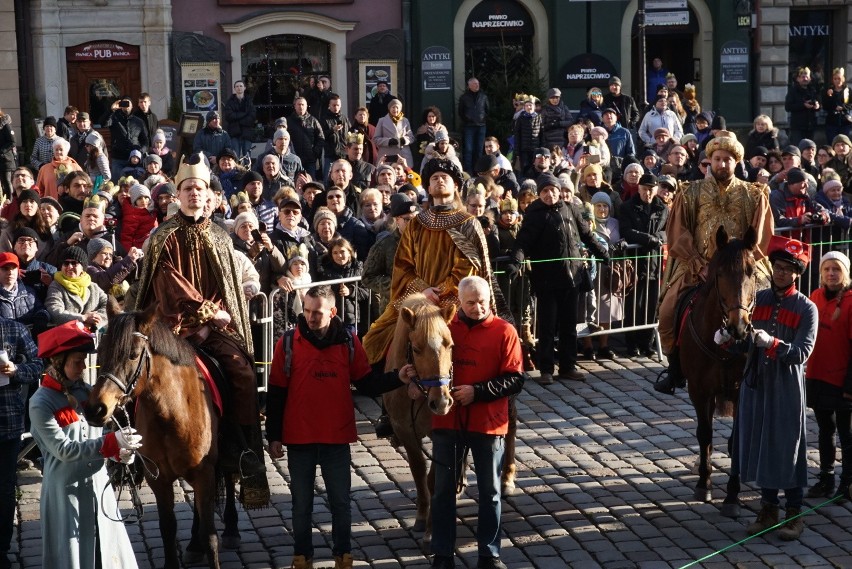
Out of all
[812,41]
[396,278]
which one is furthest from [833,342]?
[812,41]

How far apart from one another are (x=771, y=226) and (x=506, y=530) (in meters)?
3.46

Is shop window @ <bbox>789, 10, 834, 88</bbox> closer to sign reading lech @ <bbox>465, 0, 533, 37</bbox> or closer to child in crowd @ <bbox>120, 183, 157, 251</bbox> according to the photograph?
sign reading lech @ <bbox>465, 0, 533, 37</bbox>

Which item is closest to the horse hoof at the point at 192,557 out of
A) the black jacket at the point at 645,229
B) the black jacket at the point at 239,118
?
the black jacket at the point at 645,229

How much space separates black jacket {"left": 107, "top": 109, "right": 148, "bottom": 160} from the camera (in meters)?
22.1

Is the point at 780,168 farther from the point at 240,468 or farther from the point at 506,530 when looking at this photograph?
the point at 240,468

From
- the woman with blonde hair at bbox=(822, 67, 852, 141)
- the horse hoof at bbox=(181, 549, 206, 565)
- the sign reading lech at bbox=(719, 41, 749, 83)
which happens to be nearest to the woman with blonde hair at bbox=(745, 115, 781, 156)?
the woman with blonde hair at bbox=(822, 67, 852, 141)

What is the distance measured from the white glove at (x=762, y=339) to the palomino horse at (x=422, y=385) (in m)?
1.86

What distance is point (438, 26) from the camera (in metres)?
28.7

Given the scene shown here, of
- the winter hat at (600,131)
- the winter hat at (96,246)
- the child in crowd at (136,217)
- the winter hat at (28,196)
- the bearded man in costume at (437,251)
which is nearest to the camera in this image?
the bearded man in costume at (437,251)

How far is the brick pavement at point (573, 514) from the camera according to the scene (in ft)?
30.2

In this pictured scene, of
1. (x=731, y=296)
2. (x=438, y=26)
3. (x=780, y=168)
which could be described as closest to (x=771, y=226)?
(x=731, y=296)

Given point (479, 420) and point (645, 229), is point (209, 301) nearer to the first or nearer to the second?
point (479, 420)

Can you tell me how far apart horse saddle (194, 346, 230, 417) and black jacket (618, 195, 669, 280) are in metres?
6.94

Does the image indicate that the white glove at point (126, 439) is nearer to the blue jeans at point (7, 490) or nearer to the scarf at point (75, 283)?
the blue jeans at point (7, 490)
